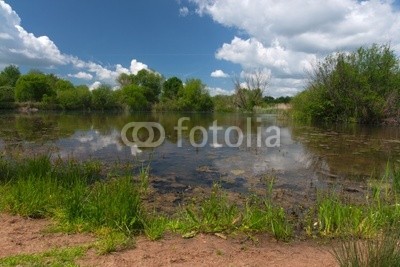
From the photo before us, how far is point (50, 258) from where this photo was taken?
14.3ft

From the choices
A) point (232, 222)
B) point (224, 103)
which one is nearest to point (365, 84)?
point (232, 222)

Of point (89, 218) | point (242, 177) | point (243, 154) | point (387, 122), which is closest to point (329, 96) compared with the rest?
point (387, 122)

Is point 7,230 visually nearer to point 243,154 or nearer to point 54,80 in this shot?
point 243,154

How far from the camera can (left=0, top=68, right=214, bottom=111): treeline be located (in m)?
73.4

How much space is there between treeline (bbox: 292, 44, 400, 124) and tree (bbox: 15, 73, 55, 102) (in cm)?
5963

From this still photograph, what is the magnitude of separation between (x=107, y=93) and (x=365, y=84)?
61.8 m

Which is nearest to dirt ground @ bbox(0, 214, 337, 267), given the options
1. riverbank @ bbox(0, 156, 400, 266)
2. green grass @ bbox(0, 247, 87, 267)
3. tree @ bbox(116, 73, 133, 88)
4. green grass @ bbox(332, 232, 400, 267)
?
riverbank @ bbox(0, 156, 400, 266)

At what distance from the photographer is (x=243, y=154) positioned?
14.9m

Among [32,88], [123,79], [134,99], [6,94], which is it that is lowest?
[134,99]

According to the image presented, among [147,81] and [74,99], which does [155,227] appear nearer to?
[74,99]

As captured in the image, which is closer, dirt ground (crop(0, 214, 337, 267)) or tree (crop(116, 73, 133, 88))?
dirt ground (crop(0, 214, 337, 267))

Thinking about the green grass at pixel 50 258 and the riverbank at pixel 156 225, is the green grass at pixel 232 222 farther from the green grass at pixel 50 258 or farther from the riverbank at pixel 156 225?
the green grass at pixel 50 258

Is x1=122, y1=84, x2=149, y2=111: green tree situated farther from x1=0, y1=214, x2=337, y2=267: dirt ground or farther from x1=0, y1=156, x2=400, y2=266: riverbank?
x1=0, y1=214, x2=337, y2=267: dirt ground

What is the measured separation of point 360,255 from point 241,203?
397 cm
